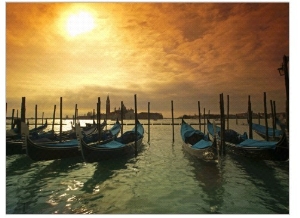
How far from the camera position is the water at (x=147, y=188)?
4.30 meters

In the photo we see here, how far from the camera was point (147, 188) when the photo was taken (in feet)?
17.9

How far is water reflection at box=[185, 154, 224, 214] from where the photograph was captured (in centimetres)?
441

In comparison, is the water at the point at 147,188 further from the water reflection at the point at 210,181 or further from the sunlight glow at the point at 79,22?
the sunlight glow at the point at 79,22

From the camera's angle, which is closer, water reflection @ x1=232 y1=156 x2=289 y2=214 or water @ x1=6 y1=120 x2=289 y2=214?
water @ x1=6 y1=120 x2=289 y2=214

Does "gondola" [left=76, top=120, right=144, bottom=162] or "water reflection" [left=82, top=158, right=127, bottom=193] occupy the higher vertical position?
"gondola" [left=76, top=120, right=144, bottom=162]

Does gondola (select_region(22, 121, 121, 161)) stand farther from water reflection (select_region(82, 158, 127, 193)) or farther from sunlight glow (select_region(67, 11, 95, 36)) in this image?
sunlight glow (select_region(67, 11, 95, 36))

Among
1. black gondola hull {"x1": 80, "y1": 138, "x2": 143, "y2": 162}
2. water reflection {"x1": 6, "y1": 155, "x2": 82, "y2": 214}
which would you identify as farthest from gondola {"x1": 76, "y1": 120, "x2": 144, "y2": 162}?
water reflection {"x1": 6, "y1": 155, "x2": 82, "y2": 214}

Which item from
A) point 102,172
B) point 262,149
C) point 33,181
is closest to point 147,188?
point 102,172

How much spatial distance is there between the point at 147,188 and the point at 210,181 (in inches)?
77.5

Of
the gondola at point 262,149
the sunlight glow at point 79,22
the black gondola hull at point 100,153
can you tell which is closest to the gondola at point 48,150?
the black gondola hull at point 100,153
